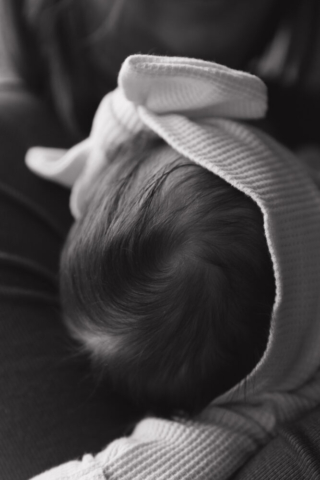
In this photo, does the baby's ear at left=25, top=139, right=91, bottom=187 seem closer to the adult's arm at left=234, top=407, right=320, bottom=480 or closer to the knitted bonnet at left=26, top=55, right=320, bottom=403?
the knitted bonnet at left=26, top=55, right=320, bottom=403

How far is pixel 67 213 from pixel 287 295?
0.36 meters

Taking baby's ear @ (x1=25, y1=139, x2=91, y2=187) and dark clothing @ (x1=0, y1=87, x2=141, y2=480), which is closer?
dark clothing @ (x1=0, y1=87, x2=141, y2=480)

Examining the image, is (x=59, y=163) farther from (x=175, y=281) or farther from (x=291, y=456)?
(x=291, y=456)

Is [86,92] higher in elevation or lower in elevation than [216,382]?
higher

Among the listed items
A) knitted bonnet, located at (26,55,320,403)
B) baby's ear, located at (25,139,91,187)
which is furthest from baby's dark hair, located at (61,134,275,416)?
baby's ear, located at (25,139,91,187)

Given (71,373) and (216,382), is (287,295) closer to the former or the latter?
(216,382)

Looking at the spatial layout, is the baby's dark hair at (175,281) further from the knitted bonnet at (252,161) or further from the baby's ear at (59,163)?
the baby's ear at (59,163)

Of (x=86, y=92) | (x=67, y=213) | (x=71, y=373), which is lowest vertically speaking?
(x=71, y=373)

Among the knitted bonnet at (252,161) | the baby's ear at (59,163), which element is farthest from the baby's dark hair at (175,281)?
the baby's ear at (59,163)

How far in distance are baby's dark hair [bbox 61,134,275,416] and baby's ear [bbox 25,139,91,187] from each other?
5.7 inches

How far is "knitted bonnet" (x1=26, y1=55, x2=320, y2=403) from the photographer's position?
577mm

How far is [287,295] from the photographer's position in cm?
58

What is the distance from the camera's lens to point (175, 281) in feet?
1.86

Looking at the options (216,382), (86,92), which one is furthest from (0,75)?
(216,382)
